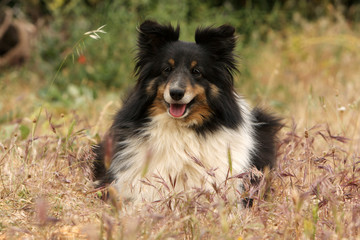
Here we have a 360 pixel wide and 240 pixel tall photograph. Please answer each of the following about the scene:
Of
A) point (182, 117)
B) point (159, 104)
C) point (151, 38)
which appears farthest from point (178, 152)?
point (151, 38)

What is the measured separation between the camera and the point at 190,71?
12.4 ft

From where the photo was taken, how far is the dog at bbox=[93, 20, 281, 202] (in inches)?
147

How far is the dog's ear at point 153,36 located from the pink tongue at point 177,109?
529 millimetres

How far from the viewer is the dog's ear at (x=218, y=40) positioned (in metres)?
3.86

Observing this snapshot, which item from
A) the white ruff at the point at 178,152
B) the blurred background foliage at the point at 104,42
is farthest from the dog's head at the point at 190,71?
the blurred background foliage at the point at 104,42

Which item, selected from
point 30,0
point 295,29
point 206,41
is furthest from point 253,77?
point 30,0

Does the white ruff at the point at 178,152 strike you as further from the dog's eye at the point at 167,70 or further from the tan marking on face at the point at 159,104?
the dog's eye at the point at 167,70

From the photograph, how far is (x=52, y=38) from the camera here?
9.26 metres

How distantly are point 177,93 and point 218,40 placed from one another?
0.63 meters

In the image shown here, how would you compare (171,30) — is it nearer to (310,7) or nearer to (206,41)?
(206,41)

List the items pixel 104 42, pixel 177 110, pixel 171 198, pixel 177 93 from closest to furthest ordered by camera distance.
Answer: pixel 171 198 → pixel 177 93 → pixel 177 110 → pixel 104 42

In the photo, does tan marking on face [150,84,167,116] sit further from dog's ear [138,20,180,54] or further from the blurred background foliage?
the blurred background foliage

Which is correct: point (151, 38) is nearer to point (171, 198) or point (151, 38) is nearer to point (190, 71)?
point (190, 71)

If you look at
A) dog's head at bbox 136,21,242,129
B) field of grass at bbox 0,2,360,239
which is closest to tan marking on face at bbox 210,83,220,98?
dog's head at bbox 136,21,242,129
